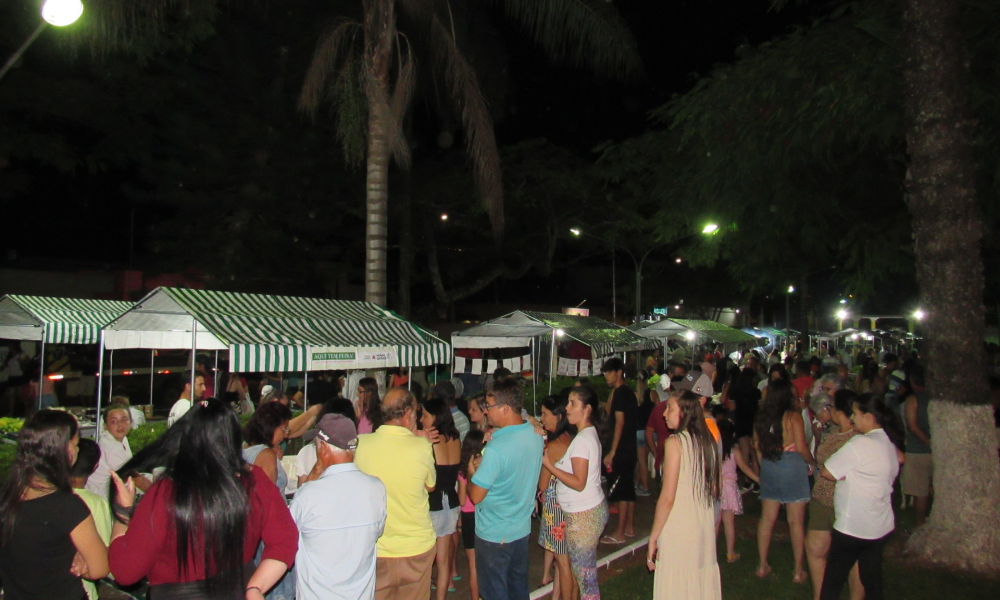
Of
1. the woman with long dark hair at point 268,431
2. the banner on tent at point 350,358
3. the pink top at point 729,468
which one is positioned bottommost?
the pink top at point 729,468

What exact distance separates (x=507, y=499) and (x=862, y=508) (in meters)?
2.38

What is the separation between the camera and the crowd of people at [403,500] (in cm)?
286

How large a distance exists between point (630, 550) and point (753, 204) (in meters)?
6.86

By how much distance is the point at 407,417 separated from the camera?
4.46 metres

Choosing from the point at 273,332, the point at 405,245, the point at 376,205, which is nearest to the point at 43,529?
the point at 273,332

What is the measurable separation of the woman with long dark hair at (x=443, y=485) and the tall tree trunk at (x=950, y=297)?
4.50 meters

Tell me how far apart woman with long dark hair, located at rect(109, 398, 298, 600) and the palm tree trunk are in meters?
9.58

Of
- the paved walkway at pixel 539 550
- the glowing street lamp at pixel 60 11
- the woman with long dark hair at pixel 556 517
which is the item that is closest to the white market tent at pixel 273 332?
the glowing street lamp at pixel 60 11

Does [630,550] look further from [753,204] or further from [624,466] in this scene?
[753,204]

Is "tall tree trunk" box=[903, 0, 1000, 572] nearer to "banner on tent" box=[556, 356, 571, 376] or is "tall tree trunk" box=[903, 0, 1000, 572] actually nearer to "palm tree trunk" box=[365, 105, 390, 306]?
"palm tree trunk" box=[365, 105, 390, 306]

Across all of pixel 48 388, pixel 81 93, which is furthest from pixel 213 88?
pixel 48 388

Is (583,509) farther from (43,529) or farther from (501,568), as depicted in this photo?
(43,529)

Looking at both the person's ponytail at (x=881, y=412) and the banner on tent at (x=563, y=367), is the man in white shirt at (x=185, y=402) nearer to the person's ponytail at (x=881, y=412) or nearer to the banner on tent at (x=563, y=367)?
the person's ponytail at (x=881, y=412)

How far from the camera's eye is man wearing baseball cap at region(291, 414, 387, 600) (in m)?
3.37
